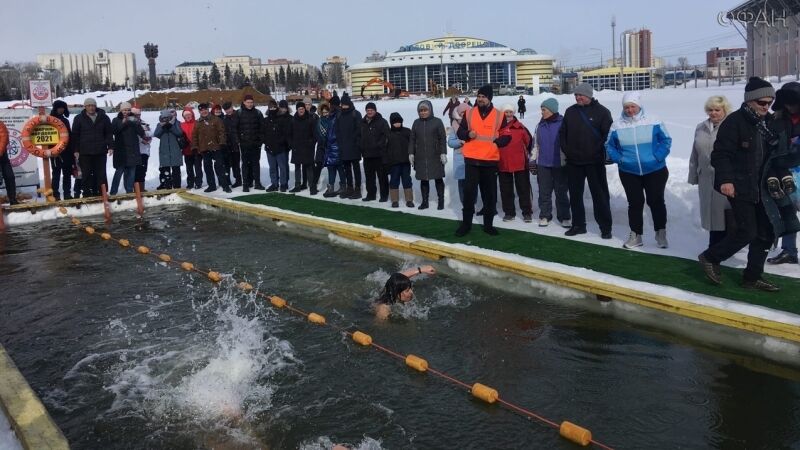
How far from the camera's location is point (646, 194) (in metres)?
7.58

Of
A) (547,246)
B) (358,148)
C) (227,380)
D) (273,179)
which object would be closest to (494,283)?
(547,246)

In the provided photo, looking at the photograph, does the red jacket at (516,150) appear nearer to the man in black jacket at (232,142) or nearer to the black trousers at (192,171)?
the man in black jacket at (232,142)

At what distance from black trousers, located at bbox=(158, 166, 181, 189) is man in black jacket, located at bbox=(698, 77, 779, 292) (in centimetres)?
1213

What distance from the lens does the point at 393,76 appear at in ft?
383

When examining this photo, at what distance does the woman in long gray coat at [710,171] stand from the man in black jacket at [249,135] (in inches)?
359

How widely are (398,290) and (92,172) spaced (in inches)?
391

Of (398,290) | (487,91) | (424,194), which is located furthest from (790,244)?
(424,194)

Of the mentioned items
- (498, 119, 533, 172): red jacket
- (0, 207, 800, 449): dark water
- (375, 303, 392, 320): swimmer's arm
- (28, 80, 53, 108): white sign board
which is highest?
(28, 80, 53, 108): white sign board

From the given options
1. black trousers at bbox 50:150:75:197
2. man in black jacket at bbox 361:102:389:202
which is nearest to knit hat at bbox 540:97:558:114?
man in black jacket at bbox 361:102:389:202

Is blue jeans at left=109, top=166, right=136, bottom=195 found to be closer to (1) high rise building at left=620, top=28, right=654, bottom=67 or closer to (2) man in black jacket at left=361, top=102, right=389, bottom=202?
(2) man in black jacket at left=361, top=102, right=389, bottom=202

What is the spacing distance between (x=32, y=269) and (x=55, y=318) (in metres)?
2.54

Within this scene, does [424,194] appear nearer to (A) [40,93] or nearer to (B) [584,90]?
(B) [584,90]

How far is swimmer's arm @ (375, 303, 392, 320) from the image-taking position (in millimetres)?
6188

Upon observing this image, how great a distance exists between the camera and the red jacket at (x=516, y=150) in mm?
9391
